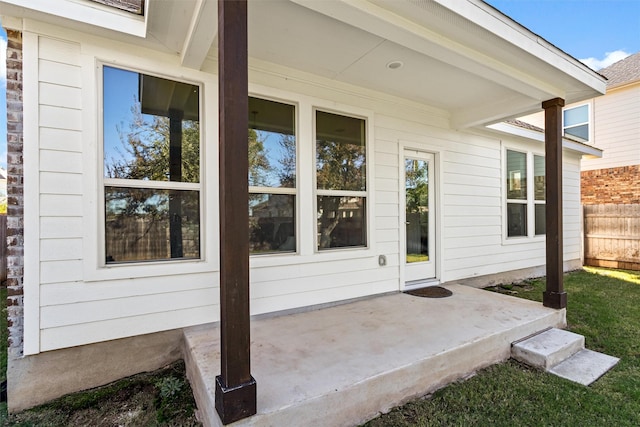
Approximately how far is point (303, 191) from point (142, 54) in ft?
6.29

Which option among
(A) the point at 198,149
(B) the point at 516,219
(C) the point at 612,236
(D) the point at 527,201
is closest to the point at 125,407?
(A) the point at 198,149

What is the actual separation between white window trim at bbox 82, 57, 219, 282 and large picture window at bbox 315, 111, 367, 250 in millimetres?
1232

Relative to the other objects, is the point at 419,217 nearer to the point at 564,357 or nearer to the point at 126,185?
the point at 564,357

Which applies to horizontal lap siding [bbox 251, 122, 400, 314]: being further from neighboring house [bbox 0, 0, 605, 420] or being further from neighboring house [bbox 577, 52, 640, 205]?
neighboring house [bbox 577, 52, 640, 205]

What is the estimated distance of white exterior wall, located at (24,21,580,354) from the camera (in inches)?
94.7

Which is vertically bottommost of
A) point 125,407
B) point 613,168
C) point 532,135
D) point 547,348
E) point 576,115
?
point 125,407

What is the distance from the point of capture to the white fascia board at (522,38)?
2523mm

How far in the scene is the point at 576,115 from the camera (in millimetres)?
10312

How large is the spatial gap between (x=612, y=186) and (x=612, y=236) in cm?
279

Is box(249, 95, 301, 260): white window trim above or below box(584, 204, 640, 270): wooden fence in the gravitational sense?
above

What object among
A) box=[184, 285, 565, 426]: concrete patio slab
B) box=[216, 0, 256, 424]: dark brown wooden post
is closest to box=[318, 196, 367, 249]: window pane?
box=[184, 285, 565, 426]: concrete patio slab

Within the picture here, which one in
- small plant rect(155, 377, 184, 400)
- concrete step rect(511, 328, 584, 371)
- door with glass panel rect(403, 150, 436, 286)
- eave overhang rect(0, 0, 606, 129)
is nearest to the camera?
eave overhang rect(0, 0, 606, 129)

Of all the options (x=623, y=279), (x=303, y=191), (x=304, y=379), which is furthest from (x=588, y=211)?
(x=304, y=379)

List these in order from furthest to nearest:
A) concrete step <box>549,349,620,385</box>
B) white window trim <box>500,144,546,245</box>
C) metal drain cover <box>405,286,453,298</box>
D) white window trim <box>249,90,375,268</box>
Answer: white window trim <box>500,144,546,245</box> < metal drain cover <box>405,286,453,298</box> < white window trim <box>249,90,375,268</box> < concrete step <box>549,349,620,385</box>
